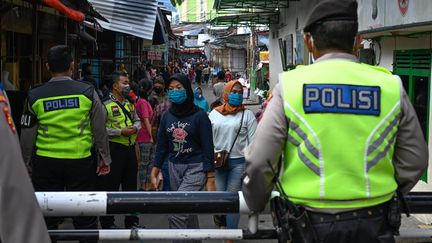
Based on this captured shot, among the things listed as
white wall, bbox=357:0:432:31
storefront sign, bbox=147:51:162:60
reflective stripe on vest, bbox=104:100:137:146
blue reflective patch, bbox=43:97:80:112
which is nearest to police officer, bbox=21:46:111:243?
blue reflective patch, bbox=43:97:80:112

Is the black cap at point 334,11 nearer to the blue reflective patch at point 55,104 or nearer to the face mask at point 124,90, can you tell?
the blue reflective patch at point 55,104

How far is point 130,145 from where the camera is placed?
6.48 m

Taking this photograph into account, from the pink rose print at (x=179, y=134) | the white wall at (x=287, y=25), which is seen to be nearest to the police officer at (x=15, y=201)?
the pink rose print at (x=179, y=134)

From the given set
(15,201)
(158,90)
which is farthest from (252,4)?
(15,201)

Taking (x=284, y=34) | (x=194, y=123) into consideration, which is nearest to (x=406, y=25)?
(x=194, y=123)

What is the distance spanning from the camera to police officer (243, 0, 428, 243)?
7.20 ft

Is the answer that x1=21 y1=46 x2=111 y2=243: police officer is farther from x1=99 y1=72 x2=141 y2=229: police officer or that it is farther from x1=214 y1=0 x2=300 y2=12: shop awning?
x1=214 y1=0 x2=300 y2=12: shop awning

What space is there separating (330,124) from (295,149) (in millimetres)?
171

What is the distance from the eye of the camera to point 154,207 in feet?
8.49

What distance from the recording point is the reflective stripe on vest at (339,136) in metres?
2.19

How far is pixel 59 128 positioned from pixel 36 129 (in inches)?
7.7

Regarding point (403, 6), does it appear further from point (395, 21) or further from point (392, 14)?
point (392, 14)

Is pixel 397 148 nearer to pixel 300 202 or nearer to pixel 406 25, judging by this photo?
pixel 300 202

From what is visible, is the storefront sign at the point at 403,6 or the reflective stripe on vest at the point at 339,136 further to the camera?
the storefront sign at the point at 403,6
